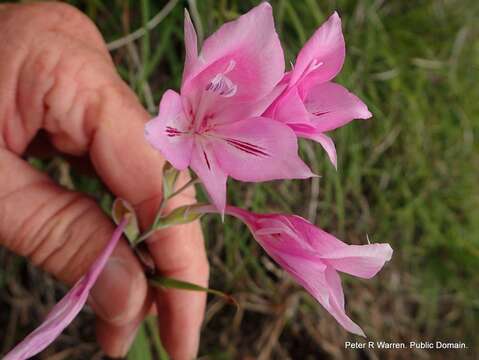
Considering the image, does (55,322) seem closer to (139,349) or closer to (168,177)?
(168,177)

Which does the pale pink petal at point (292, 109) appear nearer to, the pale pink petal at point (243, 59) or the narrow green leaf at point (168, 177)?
the pale pink petal at point (243, 59)

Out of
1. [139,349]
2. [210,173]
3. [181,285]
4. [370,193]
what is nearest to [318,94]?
[210,173]

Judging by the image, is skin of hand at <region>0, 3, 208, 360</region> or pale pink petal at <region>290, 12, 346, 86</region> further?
skin of hand at <region>0, 3, 208, 360</region>

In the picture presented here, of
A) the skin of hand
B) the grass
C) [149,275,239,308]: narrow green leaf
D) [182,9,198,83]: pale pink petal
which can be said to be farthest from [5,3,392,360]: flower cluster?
the grass

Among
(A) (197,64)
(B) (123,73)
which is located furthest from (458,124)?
(A) (197,64)

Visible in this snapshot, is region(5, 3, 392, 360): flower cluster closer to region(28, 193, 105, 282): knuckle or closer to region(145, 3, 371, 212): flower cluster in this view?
region(145, 3, 371, 212): flower cluster

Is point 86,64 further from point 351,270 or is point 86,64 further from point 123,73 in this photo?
point 351,270
